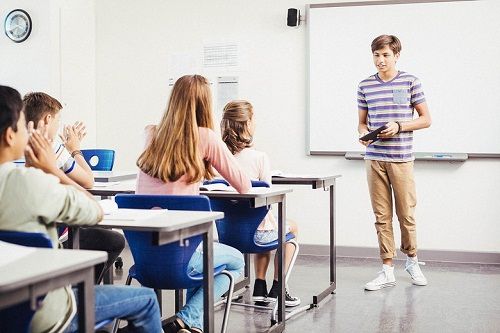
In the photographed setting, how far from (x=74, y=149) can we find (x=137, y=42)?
2889 mm

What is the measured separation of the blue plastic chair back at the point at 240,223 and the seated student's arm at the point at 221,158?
470mm

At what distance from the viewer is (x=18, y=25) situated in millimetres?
5836

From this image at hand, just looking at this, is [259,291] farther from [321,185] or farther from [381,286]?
[381,286]

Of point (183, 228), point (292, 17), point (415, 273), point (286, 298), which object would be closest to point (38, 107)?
point (183, 228)

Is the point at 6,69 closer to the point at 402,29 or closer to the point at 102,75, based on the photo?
the point at 102,75

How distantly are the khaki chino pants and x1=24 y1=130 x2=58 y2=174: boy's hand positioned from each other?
2.71 meters

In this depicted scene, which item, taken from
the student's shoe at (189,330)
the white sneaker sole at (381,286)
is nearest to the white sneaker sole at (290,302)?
the white sneaker sole at (381,286)

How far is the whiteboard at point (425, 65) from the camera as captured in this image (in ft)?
17.1

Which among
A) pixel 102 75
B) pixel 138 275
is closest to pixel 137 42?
pixel 102 75

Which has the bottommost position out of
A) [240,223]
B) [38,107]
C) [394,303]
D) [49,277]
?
[394,303]

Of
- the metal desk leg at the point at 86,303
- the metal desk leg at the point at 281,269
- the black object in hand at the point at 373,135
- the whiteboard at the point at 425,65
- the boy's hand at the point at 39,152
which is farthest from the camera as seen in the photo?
the whiteboard at the point at 425,65

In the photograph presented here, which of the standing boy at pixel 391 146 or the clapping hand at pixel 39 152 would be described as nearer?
the clapping hand at pixel 39 152

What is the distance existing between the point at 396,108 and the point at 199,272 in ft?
7.26

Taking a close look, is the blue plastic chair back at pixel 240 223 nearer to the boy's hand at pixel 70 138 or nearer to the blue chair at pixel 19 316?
the boy's hand at pixel 70 138
